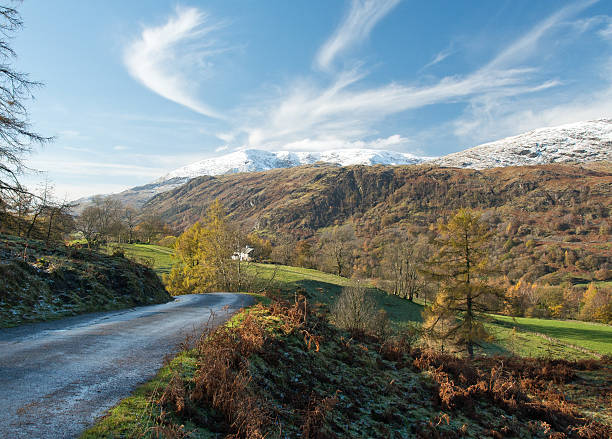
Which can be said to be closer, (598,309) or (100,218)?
(100,218)

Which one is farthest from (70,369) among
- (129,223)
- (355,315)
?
(129,223)

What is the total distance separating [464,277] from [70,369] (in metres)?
28.1

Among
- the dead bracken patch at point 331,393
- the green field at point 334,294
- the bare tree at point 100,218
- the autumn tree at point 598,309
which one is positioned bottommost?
the autumn tree at point 598,309

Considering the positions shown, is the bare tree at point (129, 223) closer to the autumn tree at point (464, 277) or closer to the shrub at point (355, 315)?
the shrub at point (355, 315)

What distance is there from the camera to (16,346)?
A: 7383 mm

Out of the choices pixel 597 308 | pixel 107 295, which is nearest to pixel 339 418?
pixel 107 295

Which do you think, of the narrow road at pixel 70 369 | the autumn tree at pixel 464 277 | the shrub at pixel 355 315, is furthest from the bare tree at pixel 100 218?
the autumn tree at pixel 464 277

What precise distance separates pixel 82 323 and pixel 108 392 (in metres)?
7.70

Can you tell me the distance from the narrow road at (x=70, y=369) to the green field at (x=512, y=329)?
23.7 metres

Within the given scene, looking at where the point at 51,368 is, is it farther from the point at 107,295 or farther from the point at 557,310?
the point at 557,310

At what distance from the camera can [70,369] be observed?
234 inches

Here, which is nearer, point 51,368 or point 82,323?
point 51,368

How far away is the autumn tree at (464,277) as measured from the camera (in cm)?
2612

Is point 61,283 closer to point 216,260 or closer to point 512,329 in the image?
point 216,260
